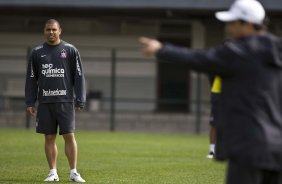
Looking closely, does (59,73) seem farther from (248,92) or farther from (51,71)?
(248,92)

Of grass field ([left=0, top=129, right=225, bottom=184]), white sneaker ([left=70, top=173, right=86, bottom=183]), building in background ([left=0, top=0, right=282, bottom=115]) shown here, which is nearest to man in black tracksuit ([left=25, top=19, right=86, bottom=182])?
white sneaker ([left=70, top=173, right=86, bottom=183])

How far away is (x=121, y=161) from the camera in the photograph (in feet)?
51.7

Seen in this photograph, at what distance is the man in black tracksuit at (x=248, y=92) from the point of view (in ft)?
20.1

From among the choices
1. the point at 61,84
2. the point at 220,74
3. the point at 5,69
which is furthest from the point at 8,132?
the point at 220,74

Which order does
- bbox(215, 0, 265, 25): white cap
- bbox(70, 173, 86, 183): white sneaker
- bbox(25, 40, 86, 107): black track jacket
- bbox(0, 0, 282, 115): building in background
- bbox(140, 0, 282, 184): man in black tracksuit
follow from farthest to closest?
bbox(0, 0, 282, 115): building in background → bbox(25, 40, 86, 107): black track jacket → bbox(70, 173, 86, 183): white sneaker → bbox(215, 0, 265, 25): white cap → bbox(140, 0, 282, 184): man in black tracksuit

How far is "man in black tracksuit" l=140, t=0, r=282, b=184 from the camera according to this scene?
6.12 meters

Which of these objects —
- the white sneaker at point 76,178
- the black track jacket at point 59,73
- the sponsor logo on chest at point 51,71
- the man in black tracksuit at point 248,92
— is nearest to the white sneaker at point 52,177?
the white sneaker at point 76,178

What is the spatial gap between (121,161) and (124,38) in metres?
15.1

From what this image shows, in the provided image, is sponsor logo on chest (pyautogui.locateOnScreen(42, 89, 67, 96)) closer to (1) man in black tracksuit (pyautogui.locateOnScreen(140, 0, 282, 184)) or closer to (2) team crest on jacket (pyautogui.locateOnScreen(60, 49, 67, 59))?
(2) team crest on jacket (pyautogui.locateOnScreen(60, 49, 67, 59))

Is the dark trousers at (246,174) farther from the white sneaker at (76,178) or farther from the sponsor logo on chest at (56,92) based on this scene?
the sponsor logo on chest at (56,92)

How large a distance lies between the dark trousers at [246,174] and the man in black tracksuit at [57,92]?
5.79 meters

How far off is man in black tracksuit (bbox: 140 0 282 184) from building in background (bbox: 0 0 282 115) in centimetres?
2151

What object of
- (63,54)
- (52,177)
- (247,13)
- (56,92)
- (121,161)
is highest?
(247,13)

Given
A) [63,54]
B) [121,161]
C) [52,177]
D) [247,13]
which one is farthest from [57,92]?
[247,13]
